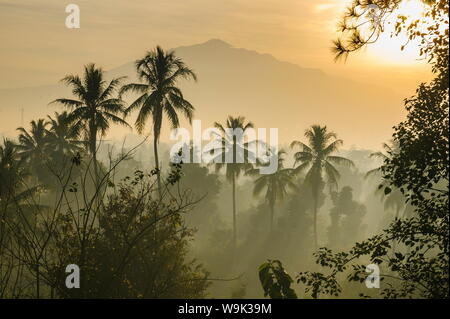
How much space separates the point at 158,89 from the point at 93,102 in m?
3.93

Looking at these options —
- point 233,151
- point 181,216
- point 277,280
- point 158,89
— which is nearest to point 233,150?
point 233,151

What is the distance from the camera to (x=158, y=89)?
2552 cm

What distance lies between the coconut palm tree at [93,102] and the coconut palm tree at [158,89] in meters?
0.81

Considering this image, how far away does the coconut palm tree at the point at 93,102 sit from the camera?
2475 cm

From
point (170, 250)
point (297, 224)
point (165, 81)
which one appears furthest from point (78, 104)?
point (297, 224)

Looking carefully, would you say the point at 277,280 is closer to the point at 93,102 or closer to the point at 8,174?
the point at 8,174

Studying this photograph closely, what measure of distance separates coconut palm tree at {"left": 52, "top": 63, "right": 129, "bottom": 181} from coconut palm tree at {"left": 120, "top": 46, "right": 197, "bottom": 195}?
0.81m

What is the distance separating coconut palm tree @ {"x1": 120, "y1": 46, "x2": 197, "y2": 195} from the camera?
25.4 meters

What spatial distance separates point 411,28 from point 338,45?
1.36m

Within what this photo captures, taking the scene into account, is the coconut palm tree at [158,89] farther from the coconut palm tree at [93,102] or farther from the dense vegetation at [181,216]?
the coconut palm tree at [93,102]

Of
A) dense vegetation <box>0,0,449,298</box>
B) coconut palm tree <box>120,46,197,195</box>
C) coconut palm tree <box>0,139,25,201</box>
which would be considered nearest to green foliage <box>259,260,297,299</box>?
dense vegetation <box>0,0,449,298</box>

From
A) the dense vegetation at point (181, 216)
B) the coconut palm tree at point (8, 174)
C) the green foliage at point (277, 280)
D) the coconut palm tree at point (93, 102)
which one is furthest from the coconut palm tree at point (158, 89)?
the green foliage at point (277, 280)
